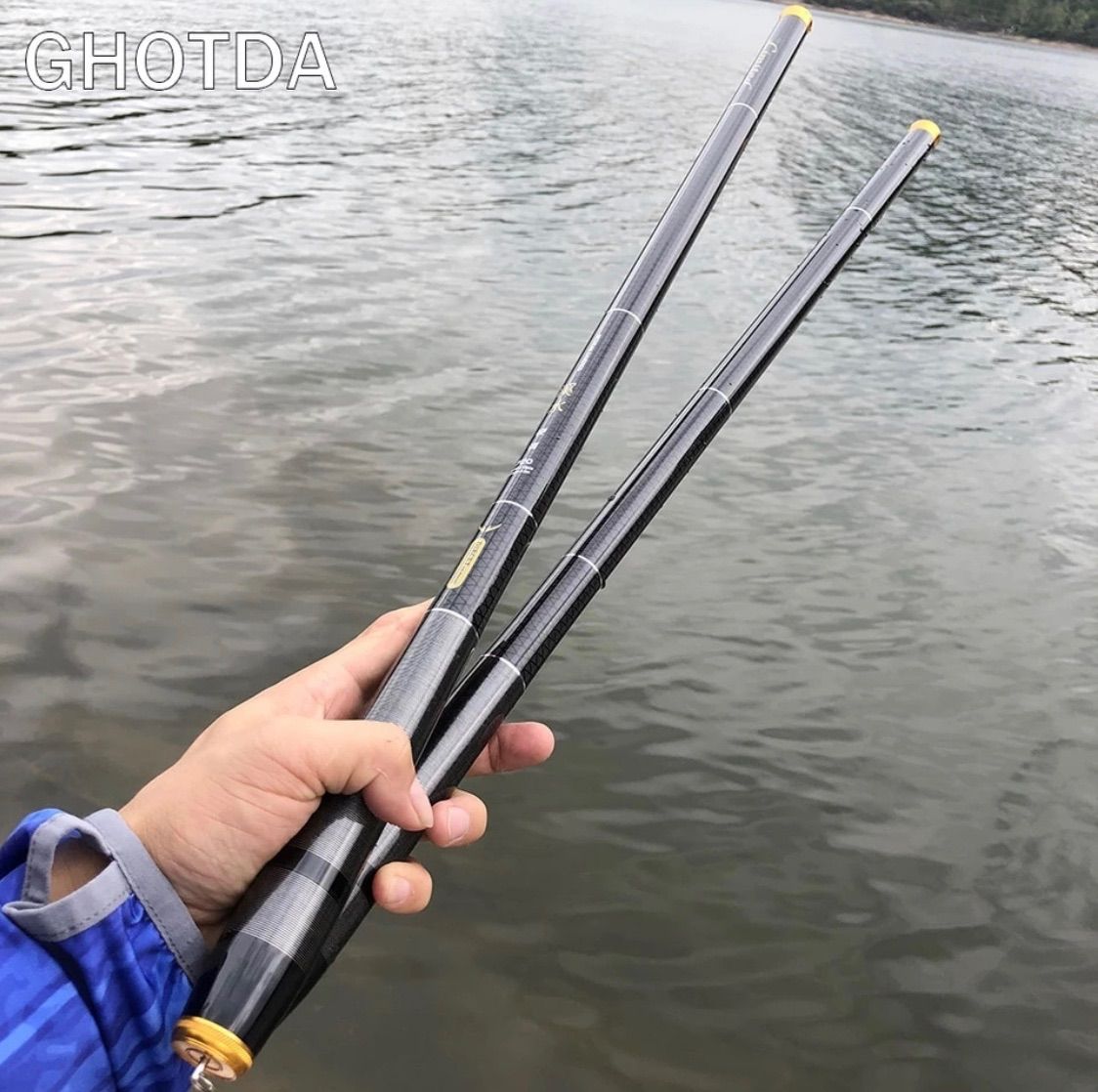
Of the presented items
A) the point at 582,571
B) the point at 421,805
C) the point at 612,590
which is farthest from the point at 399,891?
the point at 612,590

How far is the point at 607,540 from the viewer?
8.93 ft

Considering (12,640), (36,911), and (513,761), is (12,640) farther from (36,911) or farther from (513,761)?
(36,911)

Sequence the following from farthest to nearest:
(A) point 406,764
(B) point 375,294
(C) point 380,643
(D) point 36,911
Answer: (B) point 375,294 → (C) point 380,643 → (A) point 406,764 → (D) point 36,911

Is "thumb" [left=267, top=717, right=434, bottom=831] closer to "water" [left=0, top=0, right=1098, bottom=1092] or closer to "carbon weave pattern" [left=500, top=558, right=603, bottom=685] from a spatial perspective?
"carbon weave pattern" [left=500, top=558, right=603, bottom=685]

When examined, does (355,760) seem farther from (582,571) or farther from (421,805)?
(582,571)

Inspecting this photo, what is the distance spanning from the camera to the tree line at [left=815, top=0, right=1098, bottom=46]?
91375mm

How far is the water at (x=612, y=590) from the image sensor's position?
4.34 m

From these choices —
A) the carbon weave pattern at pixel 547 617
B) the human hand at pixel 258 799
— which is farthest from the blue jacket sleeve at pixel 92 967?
the carbon weave pattern at pixel 547 617

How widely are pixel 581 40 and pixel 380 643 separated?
40629 mm

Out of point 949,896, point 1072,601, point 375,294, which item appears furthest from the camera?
point 375,294

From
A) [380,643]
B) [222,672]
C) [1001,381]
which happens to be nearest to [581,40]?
[1001,381]

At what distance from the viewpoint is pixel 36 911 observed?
5.99 ft

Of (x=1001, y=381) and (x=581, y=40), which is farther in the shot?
(x=581, y=40)

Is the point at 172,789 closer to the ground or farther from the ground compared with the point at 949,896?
farther from the ground
